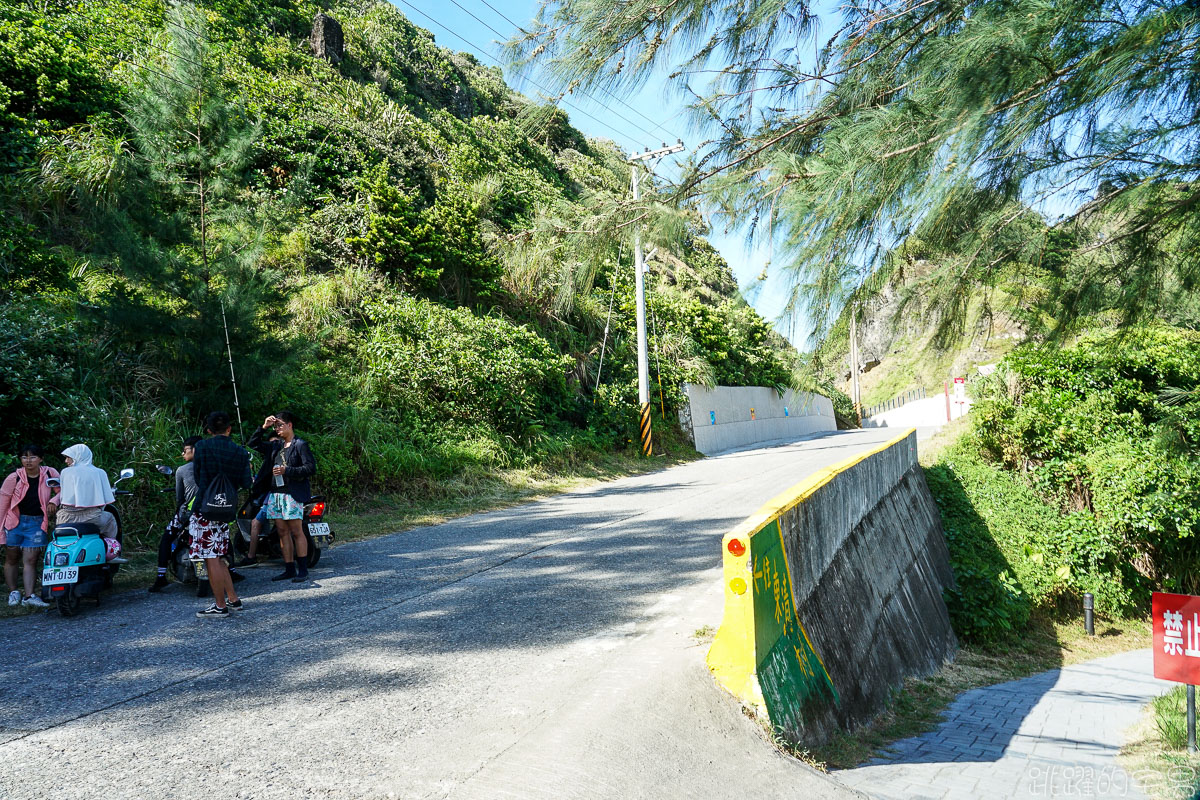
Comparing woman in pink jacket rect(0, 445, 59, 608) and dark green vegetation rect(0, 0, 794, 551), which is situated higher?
dark green vegetation rect(0, 0, 794, 551)

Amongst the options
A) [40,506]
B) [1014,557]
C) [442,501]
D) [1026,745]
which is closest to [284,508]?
[40,506]

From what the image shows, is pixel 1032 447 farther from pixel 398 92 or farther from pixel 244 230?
pixel 398 92

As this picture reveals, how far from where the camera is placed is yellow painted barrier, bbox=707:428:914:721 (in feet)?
13.9

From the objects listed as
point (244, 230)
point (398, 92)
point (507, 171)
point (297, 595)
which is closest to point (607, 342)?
point (507, 171)

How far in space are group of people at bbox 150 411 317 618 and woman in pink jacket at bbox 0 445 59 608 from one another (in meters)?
0.95

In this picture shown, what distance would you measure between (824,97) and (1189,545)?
1258cm

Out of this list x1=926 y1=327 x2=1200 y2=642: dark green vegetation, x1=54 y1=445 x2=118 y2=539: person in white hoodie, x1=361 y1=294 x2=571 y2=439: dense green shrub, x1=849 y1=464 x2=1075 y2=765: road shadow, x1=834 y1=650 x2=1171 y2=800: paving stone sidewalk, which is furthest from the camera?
x1=361 y1=294 x2=571 y2=439: dense green shrub

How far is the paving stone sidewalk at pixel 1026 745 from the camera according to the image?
4695 mm

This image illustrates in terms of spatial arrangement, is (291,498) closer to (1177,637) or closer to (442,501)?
(442,501)

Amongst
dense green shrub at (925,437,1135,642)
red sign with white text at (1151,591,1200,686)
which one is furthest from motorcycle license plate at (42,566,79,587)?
dense green shrub at (925,437,1135,642)

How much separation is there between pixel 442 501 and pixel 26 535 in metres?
6.43

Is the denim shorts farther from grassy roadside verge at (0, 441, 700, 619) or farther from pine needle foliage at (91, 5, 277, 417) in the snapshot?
pine needle foliage at (91, 5, 277, 417)

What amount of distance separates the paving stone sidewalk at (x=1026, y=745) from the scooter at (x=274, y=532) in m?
5.44

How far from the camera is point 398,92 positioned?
26.6 meters
